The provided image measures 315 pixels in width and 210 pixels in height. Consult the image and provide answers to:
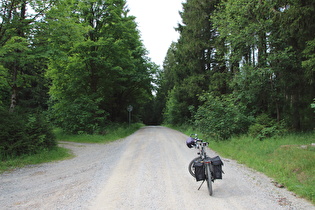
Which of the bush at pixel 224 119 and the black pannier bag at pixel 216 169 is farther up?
the bush at pixel 224 119

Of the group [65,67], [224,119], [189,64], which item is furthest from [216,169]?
[189,64]

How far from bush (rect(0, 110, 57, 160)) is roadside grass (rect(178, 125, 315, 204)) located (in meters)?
7.88

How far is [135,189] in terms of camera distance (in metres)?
4.54

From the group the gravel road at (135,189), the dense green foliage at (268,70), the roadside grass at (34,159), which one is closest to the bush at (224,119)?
the dense green foliage at (268,70)

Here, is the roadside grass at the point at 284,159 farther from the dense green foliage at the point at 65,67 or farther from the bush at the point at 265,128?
the dense green foliage at the point at 65,67

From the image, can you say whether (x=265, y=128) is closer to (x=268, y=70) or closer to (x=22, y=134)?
(x=268, y=70)

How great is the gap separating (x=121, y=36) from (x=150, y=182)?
48.9ft

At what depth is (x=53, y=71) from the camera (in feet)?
51.9

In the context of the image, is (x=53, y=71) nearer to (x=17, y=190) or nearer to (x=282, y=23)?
(x=17, y=190)

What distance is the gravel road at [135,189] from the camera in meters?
3.78

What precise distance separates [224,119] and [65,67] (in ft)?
41.1

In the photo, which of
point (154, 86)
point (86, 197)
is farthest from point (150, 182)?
point (154, 86)

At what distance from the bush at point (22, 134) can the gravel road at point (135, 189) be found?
153 cm

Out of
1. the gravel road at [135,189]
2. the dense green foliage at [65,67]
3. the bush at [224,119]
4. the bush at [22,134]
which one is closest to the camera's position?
the gravel road at [135,189]
